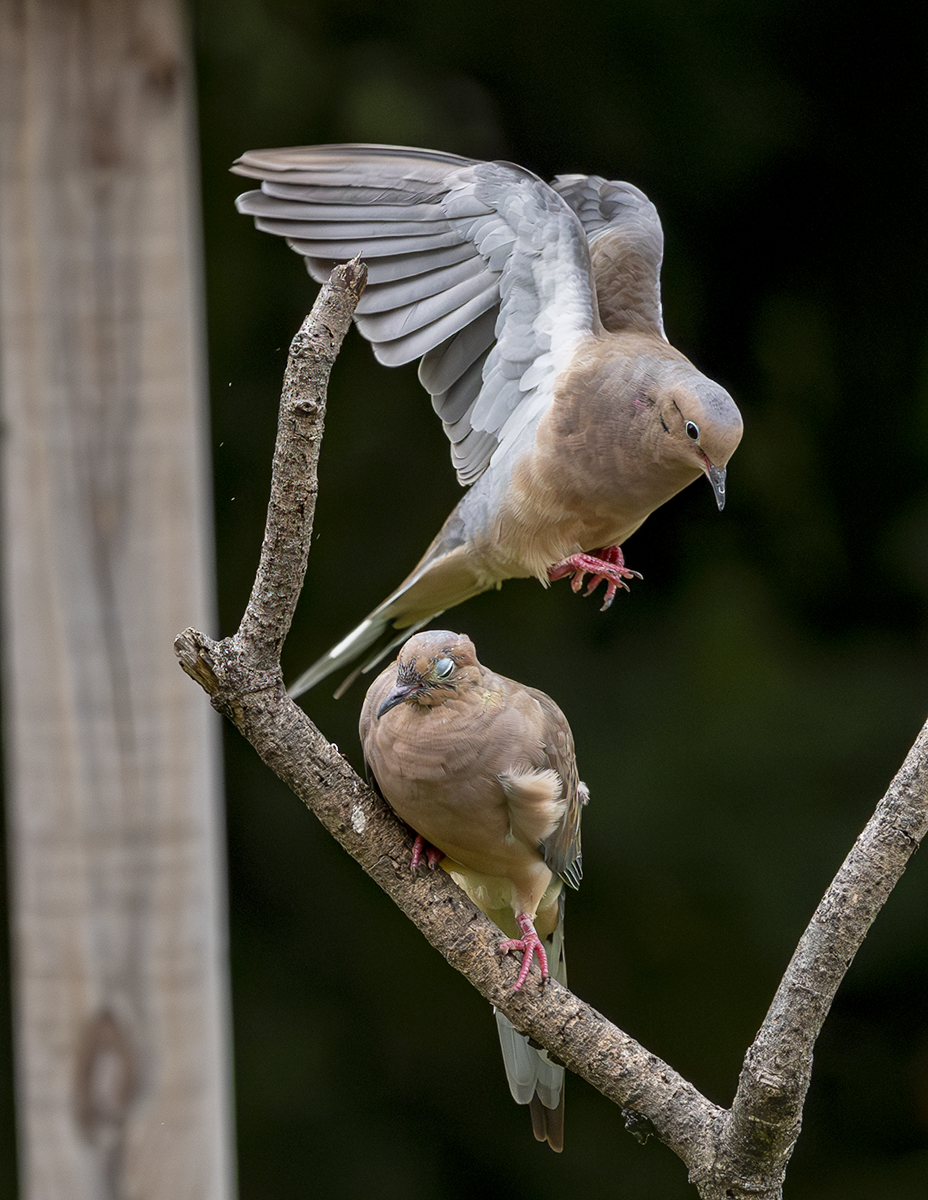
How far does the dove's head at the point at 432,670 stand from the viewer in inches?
65.8

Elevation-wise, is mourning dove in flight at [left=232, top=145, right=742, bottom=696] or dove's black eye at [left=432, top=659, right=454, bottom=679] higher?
mourning dove in flight at [left=232, top=145, right=742, bottom=696]

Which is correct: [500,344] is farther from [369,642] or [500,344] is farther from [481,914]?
[481,914]

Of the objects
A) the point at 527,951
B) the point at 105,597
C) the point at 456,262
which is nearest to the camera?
the point at 527,951

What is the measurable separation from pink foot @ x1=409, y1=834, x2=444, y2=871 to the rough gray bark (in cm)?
1

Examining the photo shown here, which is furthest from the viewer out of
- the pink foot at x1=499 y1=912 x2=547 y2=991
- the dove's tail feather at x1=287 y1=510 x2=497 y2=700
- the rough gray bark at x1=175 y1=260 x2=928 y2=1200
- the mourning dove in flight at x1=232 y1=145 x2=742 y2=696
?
the dove's tail feather at x1=287 y1=510 x2=497 y2=700

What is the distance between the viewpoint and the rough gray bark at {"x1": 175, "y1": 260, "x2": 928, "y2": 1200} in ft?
4.39

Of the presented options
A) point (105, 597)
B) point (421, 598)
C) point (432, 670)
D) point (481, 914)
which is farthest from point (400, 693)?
point (105, 597)

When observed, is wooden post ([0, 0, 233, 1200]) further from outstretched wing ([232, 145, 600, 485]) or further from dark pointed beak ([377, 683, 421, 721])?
dark pointed beak ([377, 683, 421, 721])

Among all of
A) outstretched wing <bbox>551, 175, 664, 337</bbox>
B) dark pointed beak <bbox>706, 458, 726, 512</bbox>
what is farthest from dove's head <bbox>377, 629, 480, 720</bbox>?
outstretched wing <bbox>551, 175, 664, 337</bbox>

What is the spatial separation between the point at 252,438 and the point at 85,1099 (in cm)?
163

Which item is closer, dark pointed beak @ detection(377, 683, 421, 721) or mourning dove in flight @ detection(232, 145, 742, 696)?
dark pointed beak @ detection(377, 683, 421, 721)

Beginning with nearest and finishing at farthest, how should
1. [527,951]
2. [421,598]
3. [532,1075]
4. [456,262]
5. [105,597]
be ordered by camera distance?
[527,951] → [532,1075] → [456,262] → [421,598] → [105,597]

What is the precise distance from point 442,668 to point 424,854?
23 cm

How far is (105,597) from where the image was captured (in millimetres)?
2217
